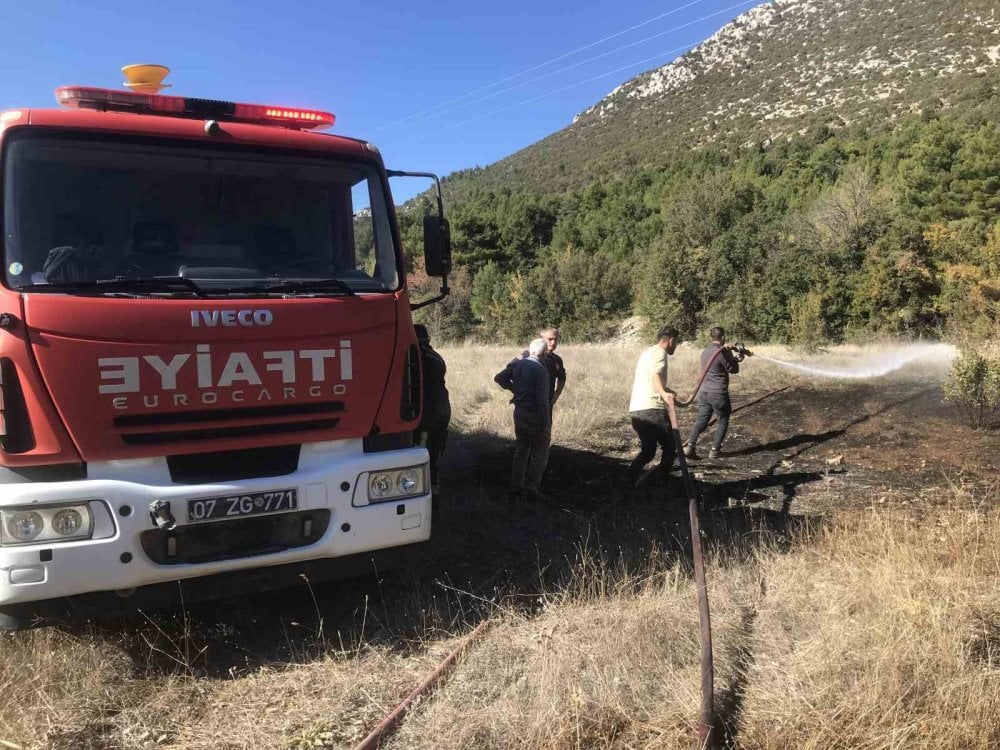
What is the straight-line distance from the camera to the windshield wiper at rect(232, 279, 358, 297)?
11.9 ft

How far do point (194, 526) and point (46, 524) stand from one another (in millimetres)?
591

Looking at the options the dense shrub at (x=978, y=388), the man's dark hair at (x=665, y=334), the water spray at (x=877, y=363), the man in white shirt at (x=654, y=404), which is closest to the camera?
the man in white shirt at (x=654, y=404)

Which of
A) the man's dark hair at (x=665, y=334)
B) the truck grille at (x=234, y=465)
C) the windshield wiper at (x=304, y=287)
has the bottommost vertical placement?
the truck grille at (x=234, y=465)

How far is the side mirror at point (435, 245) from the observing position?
15.7 ft

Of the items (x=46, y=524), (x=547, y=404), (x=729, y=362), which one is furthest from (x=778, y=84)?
(x=46, y=524)

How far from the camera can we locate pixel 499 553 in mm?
5434

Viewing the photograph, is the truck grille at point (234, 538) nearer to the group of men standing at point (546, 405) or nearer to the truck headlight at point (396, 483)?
the truck headlight at point (396, 483)

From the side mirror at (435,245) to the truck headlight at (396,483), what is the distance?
4.96ft

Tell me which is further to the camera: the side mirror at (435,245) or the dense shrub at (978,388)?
the dense shrub at (978,388)

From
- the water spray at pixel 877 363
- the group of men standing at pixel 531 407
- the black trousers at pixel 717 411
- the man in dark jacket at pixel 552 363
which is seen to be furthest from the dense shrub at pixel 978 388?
the group of men standing at pixel 531 407

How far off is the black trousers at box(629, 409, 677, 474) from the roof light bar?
170 inches

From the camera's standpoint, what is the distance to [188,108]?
13.2 feet

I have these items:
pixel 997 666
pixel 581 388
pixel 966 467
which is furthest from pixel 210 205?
pixel 581 388

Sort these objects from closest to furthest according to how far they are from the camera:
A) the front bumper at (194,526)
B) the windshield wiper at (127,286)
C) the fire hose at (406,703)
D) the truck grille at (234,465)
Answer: the fire hose at (406,703) < the front bumper at (194,526) < the windshield wiper at (127,286) < the truck grille at (234,465)
